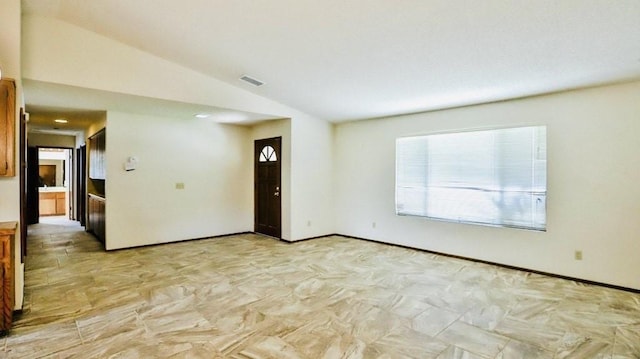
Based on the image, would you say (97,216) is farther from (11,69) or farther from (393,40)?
(393,40)

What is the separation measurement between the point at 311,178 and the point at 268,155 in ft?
3.43

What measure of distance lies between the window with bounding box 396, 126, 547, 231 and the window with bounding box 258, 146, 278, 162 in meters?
2.43

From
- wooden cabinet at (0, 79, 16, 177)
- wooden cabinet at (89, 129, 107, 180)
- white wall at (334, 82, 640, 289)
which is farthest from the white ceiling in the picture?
wooden cabinet at (89, 129, 107, 180)

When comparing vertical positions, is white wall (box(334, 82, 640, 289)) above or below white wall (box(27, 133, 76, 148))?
below

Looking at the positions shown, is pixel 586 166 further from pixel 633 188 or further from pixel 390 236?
pixel 390 236

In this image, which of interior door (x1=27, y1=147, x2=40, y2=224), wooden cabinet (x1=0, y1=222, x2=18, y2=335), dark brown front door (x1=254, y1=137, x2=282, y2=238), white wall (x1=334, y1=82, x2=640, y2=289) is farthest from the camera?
interior door (x1=27, y1=147, x2=40, y2=224)

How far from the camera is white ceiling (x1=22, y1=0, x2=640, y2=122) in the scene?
2.83 m

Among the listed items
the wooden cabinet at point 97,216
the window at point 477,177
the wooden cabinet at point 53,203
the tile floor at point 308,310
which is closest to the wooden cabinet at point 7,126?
the tile floor at point 308,310

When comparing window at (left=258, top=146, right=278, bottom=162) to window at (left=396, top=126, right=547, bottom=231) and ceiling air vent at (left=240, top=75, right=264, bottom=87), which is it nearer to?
ceiling air vent at (left=240, top=75, right=264, bottom=87)

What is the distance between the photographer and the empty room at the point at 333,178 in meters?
2.78

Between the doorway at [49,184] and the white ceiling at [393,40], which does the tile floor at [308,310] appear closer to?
the white ceiling at [393,40]

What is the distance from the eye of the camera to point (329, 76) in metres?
4.51

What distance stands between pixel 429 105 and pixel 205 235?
16.1ft

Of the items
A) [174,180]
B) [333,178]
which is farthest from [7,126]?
[333,178]
